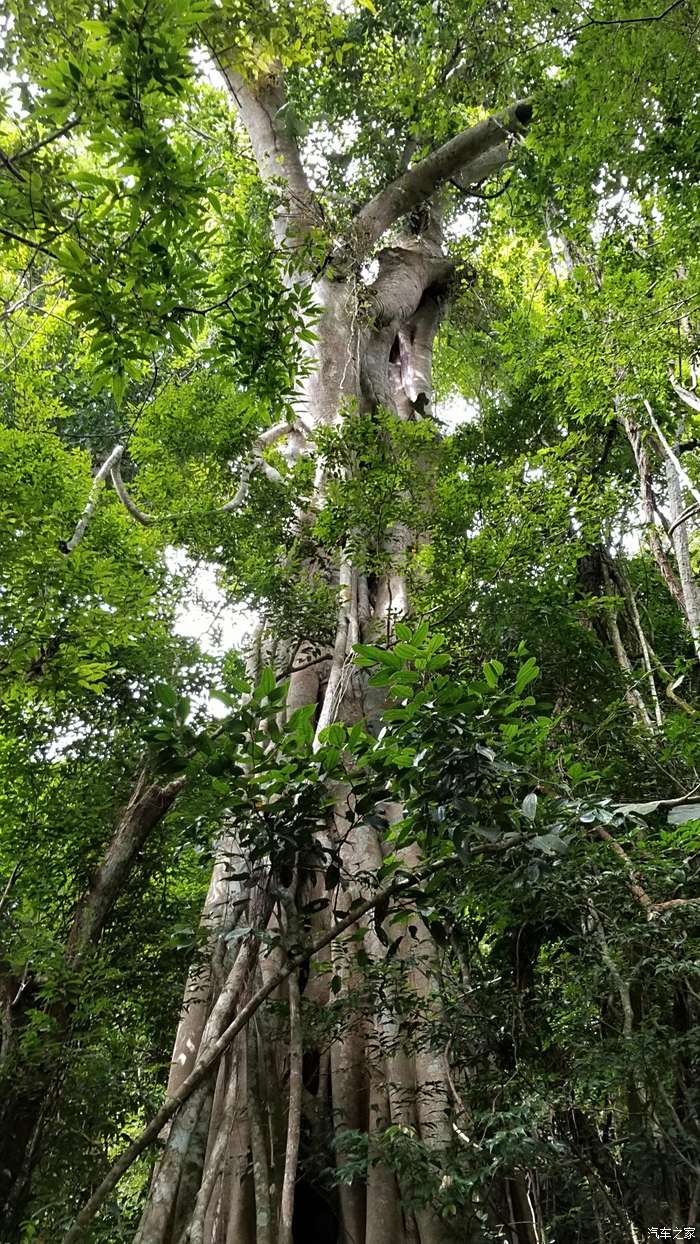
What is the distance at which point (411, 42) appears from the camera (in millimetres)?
7789

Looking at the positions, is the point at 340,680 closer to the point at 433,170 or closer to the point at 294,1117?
the point at 294,1117

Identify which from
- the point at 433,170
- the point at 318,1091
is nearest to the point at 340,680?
the point at 318,1091

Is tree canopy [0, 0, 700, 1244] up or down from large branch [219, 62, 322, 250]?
down

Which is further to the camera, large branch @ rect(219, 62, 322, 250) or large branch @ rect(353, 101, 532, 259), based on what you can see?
large branch @ rect(353, 101, 532, 259)

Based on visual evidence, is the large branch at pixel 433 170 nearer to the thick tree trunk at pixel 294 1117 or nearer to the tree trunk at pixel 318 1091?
the tree trunk at pixel 318 1091

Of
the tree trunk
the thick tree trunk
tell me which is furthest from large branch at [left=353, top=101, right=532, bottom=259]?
the thick tree trunk

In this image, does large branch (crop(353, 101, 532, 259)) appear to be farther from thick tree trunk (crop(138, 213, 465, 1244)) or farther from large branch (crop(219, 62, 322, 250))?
thick tree trunk (crop(138, 213, 465, 1244))

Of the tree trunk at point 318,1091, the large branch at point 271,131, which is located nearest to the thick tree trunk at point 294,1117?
the tree trunk at point 318,1091

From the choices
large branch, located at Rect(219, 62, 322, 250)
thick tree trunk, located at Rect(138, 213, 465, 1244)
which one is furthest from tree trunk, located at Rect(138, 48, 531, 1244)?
large branch, located at Rect(219, 62, 322, 250)

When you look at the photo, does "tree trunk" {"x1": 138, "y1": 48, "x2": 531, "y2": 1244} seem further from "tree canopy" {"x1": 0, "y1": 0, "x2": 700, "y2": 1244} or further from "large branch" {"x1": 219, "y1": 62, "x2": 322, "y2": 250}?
"large branch" {"x1": 219, "y1": 62, "x2": 322, "y2": 250}

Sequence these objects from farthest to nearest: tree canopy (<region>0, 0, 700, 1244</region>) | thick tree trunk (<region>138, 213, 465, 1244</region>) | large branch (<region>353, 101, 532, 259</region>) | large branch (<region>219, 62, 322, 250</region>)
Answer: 1. large branch (<region>353, 101, 532, 259</region>)
2. large branch (<region>219, 62, 322, 250</region>)
3. thick tree trunk (<region>138, 213, 465, 1244</region>)
4. tree canopy (<region>0, 0, 700, 1244</region>)

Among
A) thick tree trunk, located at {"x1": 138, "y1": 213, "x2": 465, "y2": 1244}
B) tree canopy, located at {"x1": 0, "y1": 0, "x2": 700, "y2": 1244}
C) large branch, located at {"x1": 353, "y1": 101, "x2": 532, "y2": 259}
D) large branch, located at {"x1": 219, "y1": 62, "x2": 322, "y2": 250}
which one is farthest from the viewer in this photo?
large branch, located at {"x1": 353, "y1": 101, "x2": 532, "y2": 259}

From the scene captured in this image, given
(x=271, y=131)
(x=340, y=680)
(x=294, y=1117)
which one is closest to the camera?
(x=294, y=1117)

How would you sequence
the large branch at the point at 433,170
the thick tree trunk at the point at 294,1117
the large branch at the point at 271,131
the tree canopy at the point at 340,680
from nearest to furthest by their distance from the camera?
the tree canopy at the point at 340,680 < the thick tree trunk at the point at 294,1117 < the large branch at the point at 271,131 < the large branch at the point at 433,170
